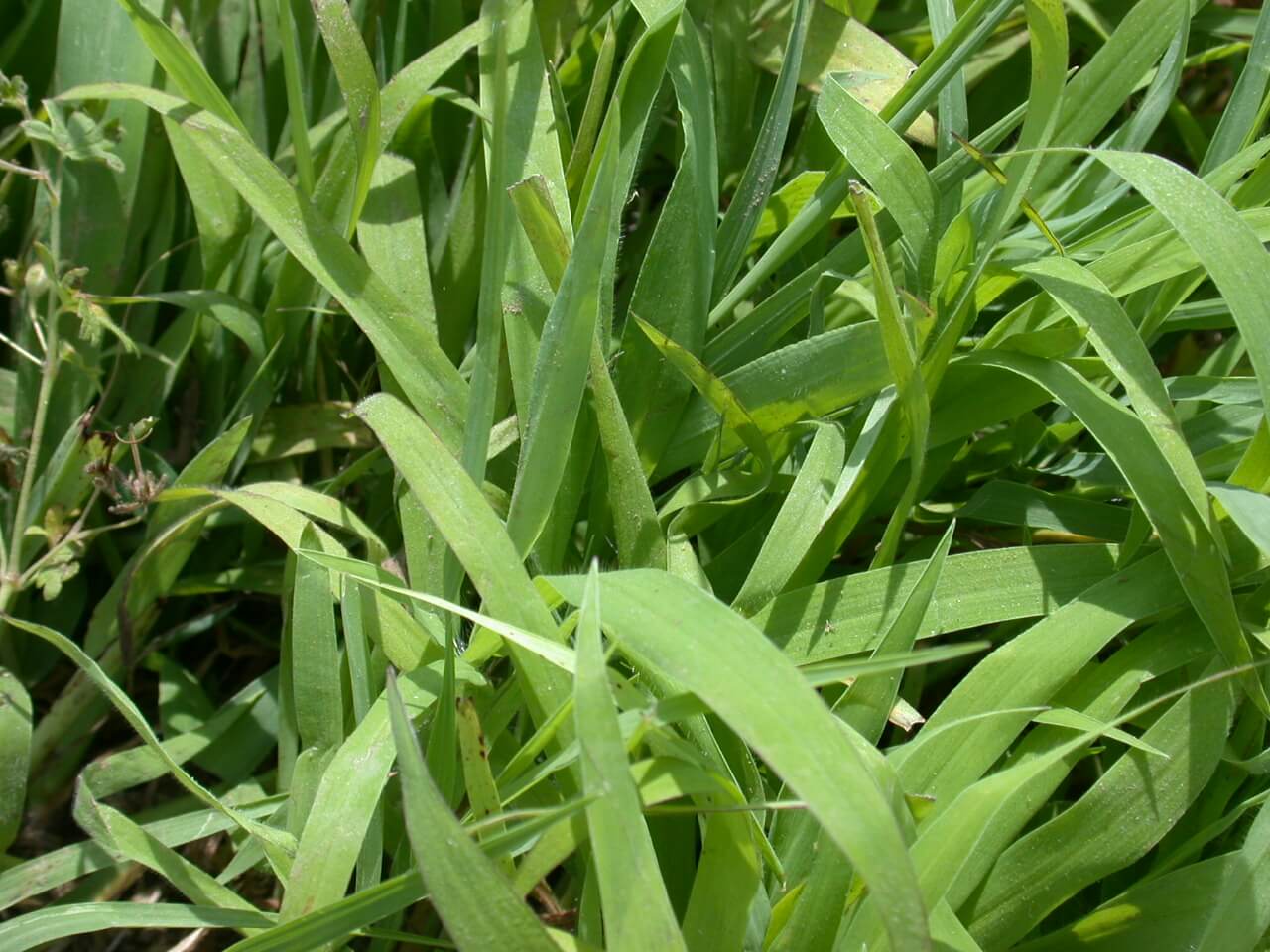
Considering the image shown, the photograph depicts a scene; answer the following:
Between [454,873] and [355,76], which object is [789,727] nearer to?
[454,873]

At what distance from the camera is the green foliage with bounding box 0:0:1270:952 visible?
2.27 ft

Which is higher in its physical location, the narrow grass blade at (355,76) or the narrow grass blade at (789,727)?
the narrow grass blade at (355,76)

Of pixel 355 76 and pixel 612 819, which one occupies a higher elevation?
pixel 355 76

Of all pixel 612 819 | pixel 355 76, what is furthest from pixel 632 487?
pixel 355 76

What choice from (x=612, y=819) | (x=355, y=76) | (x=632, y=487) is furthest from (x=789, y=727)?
(x=355, y=76)

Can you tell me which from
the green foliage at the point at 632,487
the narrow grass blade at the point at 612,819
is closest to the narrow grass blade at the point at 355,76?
the green foliage at the point at 632,487

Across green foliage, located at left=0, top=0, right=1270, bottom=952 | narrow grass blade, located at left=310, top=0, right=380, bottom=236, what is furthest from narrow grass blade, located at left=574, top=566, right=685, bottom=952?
narrow grass blade, located at left=310, top=0, right=380, bottom=236

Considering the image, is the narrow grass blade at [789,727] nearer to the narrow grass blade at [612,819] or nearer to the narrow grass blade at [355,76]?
the narrow grass blade at [612,819]

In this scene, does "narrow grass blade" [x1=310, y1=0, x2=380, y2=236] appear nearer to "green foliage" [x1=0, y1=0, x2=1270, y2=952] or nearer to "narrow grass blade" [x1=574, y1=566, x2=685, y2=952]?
"green foliage" [x1=0, y1=0, x2=1270, y2=952]

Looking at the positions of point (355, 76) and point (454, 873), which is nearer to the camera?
point (454, 873)

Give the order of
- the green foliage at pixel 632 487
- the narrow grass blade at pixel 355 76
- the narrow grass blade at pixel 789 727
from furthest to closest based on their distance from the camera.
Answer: the narrow grass blade at pixel 355 76 < the green foliage at pixel 632 487 < the narrow grass blade at pixel 789 727

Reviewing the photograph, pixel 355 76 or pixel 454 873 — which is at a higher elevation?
pixel 355 76

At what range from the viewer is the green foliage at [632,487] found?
0.69 m

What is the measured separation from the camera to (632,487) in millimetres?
821
